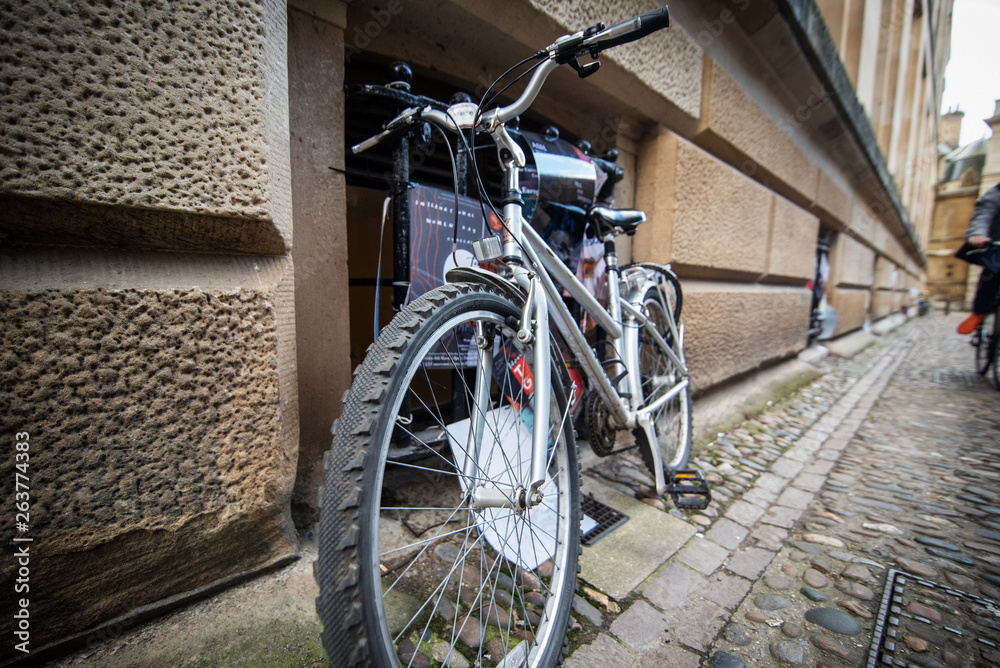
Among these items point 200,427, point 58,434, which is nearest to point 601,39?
point 200,427

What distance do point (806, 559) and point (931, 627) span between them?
357mm

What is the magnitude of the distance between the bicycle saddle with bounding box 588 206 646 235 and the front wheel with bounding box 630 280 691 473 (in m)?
0.37

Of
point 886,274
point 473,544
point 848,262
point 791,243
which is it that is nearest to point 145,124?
point 473,544

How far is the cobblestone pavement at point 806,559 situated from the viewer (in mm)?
1138

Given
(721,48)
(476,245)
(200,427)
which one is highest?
(721,48)

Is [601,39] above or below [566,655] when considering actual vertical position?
above

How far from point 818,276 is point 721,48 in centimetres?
465

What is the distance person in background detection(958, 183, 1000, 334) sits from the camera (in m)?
3.83

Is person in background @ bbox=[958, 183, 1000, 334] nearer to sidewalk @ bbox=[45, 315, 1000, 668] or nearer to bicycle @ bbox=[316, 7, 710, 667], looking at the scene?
sidewalk @ bbox=[45, 315, 1000, 668]

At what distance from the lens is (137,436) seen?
3.04 ft

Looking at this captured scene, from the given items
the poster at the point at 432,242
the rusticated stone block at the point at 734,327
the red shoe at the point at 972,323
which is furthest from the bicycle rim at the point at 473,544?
the red shoe at the point at 972,323

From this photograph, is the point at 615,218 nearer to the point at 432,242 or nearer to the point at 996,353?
the point at 432,242

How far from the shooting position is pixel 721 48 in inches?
111

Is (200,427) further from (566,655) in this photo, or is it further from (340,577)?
(566,655)
